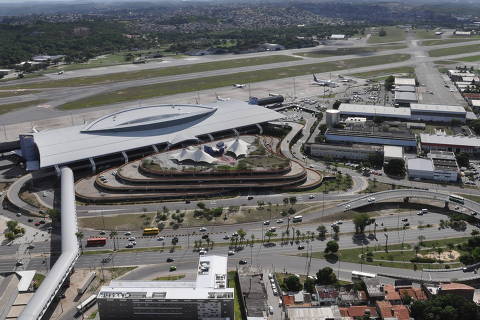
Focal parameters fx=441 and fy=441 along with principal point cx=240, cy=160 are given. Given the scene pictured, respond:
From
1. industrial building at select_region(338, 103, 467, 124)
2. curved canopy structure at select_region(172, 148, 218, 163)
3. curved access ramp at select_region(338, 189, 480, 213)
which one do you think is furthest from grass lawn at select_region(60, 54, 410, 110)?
curved access ramp at select_region(338, 189, 480, 213)

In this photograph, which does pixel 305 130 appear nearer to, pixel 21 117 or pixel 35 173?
pixel 35 173

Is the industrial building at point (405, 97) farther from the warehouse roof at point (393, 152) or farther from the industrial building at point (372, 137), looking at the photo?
the warehouse roof at point (393, 152)

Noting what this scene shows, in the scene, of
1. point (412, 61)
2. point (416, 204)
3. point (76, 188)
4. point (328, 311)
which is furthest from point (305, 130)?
Result: point (412, 61)

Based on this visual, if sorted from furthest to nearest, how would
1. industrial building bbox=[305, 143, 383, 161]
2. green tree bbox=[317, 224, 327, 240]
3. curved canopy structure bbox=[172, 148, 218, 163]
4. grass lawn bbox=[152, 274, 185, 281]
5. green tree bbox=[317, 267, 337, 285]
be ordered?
industrial building bbox=[305, 143, 383, 161] → curved canopy structure bbox=[172, 148, 218, 163] → green tree bbox=[317, 224, 327, 240] → grass lawn bbox=[152, 274, 185, 281] → green tree bbox=[317, 267, 337, 285]

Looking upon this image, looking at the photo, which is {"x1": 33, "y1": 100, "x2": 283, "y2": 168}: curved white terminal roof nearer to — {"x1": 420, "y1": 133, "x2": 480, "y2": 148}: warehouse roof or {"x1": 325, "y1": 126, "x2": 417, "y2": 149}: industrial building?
{"x1": 325, "y1": 126, "x2": 417, "y2": 149}: industrial building

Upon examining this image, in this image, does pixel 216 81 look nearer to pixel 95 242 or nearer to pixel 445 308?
pixel 95 242

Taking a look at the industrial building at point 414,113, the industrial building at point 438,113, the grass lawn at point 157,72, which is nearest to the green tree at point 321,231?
the industrial building at point 414,113

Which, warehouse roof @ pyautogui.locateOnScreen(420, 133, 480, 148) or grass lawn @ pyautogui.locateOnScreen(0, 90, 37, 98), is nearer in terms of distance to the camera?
A: warehouse roof @ pyautogui.locateOnScreen(420, 133, 480, 148)
